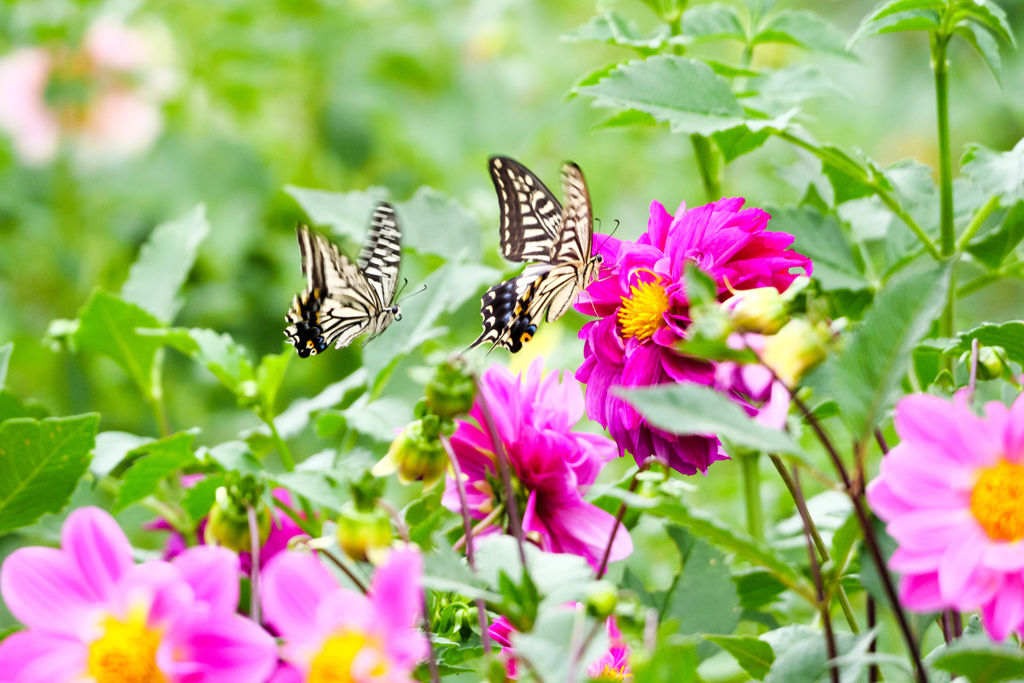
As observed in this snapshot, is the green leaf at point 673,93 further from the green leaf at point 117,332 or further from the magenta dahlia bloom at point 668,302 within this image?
the green leaf at point 117,332

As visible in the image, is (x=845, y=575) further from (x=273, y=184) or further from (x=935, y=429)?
(x=273, y=184)

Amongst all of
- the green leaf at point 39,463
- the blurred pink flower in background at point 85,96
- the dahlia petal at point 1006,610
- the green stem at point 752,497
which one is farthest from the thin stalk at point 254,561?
the blurred pink flower in background at point 85,96

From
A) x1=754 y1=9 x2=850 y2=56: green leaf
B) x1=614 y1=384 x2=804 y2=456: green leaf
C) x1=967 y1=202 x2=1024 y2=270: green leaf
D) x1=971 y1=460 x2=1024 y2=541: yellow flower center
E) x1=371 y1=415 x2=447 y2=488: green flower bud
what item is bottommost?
x1=371 y1=415 x2=447 y2=488: green flower bud

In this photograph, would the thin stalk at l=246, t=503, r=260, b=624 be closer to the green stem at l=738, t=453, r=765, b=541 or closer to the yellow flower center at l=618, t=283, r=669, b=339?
the yellow flower center at l=618, t=283, r=669, b=339

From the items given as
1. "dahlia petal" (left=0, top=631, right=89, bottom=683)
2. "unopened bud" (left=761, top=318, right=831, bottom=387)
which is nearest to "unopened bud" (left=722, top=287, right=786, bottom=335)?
"unopened bud" (left=761, top=318, right=831, bottom=387)

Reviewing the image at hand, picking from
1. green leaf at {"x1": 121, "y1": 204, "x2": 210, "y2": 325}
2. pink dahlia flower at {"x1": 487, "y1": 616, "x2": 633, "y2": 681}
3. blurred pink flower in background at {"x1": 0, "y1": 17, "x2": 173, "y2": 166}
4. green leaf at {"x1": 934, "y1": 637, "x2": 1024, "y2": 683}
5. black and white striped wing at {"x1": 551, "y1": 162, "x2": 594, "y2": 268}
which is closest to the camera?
green leaf at {"x1": 934, "y1": 637, "x2": 1024, "y2": 683}
